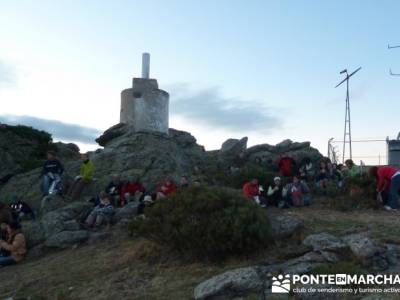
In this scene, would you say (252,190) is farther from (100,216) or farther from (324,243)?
(324,243)

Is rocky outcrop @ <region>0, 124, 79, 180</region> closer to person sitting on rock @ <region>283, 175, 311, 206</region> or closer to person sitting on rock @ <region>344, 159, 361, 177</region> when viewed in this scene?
person sitting on rock @ <region>283, 175, 311, 206</region>

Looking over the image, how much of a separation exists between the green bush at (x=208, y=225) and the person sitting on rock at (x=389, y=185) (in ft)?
18.3

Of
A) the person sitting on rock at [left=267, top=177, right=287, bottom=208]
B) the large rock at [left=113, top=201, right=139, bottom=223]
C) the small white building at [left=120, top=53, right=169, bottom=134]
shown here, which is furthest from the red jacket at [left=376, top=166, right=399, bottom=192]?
the small white building at [left=120, top=53, right=169, bottom=134]

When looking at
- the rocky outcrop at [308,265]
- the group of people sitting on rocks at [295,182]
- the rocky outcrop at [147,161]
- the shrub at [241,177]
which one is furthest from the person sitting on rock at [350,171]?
the rocky outcrop at [308,265]

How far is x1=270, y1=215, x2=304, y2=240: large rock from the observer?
1114 centimetres

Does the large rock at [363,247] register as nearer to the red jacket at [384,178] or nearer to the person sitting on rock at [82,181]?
the red jacket at [384,178]

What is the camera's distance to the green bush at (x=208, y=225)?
34.0 feet

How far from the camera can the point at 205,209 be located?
35.9ft

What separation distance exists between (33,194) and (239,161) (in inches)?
345

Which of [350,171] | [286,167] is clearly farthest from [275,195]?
[286,167]

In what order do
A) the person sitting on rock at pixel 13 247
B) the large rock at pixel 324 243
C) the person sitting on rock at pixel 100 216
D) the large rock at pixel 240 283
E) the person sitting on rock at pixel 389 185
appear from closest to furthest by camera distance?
the large rock at pixel 240 283 < the large rock at pixel 324 243 < the person sitting on rock at pixel 13 247 < the person sitting on rock at pixel 100 216 < the person sitting on rock at pixel 389 185

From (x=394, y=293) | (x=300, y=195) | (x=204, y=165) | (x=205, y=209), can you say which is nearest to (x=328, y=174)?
(x=300, y=195)

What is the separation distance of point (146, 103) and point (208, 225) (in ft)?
39.4

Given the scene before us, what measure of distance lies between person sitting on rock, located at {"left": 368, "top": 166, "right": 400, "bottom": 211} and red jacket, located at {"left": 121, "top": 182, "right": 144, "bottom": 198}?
6467 mm
